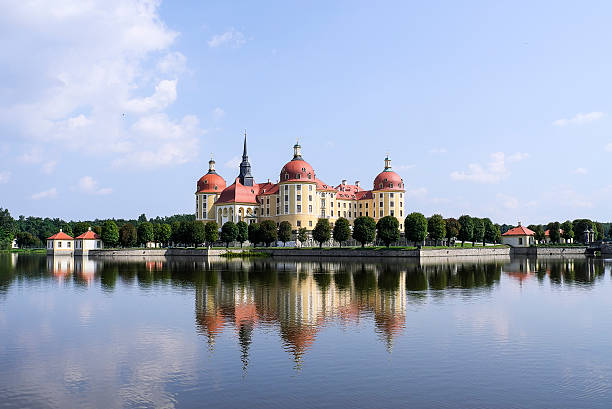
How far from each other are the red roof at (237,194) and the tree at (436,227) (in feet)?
144

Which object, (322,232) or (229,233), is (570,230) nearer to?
(322,232)

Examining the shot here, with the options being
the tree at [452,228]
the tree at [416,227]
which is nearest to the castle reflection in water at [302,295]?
the tree at [416,227]

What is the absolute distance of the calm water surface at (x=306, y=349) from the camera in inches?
603

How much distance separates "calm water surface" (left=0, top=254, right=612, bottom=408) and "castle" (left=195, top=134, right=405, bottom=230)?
7792cm

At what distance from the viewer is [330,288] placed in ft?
135

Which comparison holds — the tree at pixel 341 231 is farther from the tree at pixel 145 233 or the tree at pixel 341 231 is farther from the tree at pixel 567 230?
the tree at pixel 567 230

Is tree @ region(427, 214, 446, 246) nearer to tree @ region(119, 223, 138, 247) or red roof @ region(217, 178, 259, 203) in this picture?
red roof @ region(217, 178, 259, 203)

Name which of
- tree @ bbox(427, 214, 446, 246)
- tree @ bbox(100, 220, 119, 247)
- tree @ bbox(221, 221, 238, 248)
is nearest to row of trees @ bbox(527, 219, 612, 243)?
tree @ bbox(427, 214, 446, 246)

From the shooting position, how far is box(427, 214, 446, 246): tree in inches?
3947

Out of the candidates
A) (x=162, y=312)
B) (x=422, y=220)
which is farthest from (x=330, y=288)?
(x=422, y=220)

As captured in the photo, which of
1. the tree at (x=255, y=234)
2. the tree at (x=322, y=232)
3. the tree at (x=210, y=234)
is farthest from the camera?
the tree at (x=210, y=234)

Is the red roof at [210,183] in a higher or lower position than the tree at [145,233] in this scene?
higher

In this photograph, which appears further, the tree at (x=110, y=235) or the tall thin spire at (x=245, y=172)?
the tall thin spire at (x=245, y=172)

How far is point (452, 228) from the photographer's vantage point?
10475 cm
